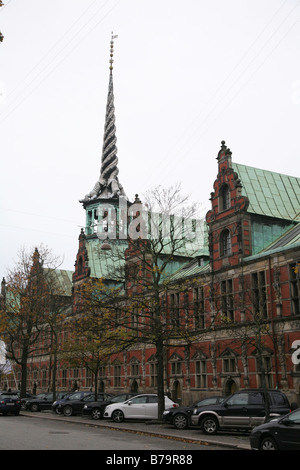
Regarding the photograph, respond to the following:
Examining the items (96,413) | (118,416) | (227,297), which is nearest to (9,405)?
(96,413)

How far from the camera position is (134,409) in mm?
28438

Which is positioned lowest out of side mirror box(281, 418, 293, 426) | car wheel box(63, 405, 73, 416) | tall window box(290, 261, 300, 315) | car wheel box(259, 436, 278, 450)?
car wheel box(63, 405, 73, 416)

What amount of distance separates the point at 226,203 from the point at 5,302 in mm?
23663

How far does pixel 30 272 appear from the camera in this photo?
47.8 meters

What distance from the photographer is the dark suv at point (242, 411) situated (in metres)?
21.4

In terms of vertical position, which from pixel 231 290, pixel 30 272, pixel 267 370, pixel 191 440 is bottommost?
pixel 191 440

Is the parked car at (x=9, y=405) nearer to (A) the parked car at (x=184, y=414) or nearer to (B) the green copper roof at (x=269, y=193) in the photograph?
(A) the parked car at (x=184, y=414)

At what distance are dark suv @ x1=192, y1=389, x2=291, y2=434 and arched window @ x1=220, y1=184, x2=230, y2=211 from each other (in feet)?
58.3

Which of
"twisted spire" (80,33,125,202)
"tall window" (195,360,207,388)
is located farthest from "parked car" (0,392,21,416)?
"twisted spire" (80,33,125,202)

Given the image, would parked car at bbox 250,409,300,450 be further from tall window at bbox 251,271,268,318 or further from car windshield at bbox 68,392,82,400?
car windshield at bbox 68,392,82,400

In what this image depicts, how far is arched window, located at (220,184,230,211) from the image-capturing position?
37734mm
